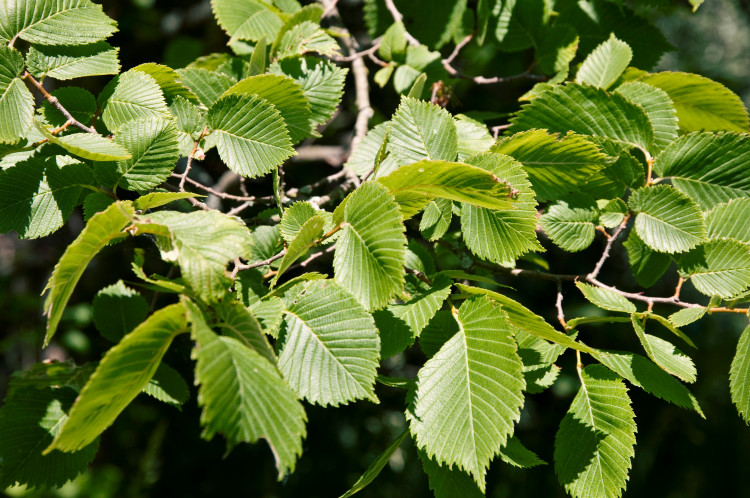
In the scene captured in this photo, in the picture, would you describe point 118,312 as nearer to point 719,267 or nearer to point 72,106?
point 72,106

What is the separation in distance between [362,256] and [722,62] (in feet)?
10.1

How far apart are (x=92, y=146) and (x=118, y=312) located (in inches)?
15.2

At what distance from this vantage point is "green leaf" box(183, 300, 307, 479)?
50cm

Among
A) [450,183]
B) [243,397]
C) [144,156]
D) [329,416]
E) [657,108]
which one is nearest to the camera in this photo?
[243,397]

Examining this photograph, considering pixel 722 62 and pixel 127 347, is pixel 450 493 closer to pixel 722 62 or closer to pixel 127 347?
pixel 127 347

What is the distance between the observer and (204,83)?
926 millimetres

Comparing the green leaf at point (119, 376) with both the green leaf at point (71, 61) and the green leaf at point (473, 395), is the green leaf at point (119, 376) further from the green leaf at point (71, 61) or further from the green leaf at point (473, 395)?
the green leaf at point (71, 61)

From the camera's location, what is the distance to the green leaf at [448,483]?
790 millimetres

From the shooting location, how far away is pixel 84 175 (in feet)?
2.50

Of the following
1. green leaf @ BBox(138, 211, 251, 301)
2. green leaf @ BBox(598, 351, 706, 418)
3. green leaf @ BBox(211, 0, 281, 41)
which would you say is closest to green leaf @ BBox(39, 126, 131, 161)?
green leaf @ BBox(138, 211, 251, 301)

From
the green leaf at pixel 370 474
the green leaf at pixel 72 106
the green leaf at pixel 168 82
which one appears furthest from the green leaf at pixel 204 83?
the green leaf at pixel 370 474

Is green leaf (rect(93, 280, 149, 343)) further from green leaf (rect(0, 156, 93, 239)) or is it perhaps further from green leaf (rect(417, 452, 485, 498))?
green leaf (rect(417, 452, 485, 498))

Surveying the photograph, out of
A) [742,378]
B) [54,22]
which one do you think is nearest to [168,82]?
[54,22]

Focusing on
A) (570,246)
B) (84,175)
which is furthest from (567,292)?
(84,175)
